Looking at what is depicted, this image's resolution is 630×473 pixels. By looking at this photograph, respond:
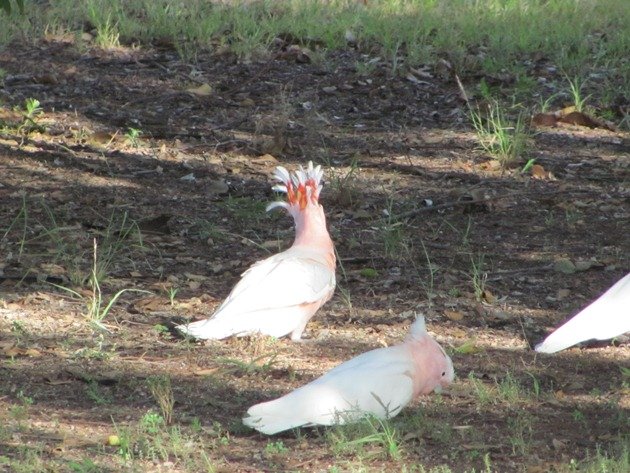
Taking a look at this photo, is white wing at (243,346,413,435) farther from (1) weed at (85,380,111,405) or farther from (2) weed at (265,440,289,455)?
(1) weed at (85,380,111,405)

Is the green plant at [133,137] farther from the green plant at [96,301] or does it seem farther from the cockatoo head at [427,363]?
the cockatoo head at [427,363]

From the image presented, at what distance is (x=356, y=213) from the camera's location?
5742 millimetres

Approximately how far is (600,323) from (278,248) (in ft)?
6.20

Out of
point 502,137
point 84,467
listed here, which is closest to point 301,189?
point 84,467

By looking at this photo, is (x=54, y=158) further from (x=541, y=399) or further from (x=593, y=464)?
(x=593, y=464)

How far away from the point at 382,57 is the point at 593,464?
5307 mm

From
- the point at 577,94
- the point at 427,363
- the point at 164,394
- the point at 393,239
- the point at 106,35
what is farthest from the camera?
the point at 106,35

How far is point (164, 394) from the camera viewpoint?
3484mm

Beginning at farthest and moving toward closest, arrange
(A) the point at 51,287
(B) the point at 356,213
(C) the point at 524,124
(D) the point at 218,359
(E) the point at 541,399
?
(C) the point at 524,124 → (B) the point at 356,213 → (A) the point at 51,287 → (D) the point at 218,359 → (E) the point at 541,399

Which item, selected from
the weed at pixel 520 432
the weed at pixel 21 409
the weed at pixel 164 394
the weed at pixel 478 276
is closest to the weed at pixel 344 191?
the weed at pixel 478 276

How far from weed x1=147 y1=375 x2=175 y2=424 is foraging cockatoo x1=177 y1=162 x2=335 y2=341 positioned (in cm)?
38

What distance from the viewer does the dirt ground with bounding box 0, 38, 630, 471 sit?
11.4ft

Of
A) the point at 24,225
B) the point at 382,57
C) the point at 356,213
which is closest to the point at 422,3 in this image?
the point at 382,57

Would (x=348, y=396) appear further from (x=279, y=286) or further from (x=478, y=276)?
(x=478, y=276)
